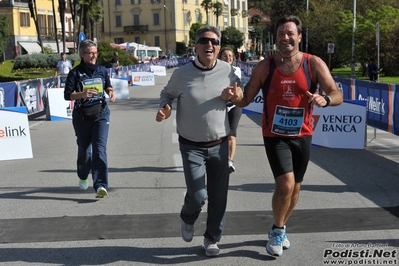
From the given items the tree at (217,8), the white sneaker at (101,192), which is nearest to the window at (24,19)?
the tree at (217,8)

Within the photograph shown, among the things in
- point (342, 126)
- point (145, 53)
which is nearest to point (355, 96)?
point (342, 126)

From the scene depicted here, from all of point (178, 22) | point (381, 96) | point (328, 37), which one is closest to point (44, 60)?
point (328, 37)

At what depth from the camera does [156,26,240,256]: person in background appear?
5.40 metres

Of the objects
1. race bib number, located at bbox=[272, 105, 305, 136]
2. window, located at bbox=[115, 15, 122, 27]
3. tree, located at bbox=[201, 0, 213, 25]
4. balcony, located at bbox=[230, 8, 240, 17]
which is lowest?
race bib number, located at bbox=[272, 105, 305, 136]

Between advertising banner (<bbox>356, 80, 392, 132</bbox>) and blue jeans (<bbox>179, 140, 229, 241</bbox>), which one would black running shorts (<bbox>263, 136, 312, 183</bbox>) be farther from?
advertising banner (<bbox>356, 80, 392, 132</bbox>)

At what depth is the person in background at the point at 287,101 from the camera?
5.37 metres

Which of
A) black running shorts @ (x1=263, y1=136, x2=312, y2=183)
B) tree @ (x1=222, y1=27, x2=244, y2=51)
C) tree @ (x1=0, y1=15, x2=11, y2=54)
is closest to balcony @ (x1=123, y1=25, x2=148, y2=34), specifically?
tree @ (x1=222, y1=27, x2=244, y2=51)

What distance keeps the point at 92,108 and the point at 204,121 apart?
286cm

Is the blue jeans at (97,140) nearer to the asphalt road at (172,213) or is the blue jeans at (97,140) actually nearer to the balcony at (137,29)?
the asphalt road at (172,213)

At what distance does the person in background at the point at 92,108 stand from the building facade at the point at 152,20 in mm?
98567

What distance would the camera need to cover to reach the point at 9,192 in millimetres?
8727

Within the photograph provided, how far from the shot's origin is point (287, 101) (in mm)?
5375

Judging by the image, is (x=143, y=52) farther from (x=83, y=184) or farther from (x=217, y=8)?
(x=83, y=184)

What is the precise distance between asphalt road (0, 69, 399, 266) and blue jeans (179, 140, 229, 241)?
34cm
